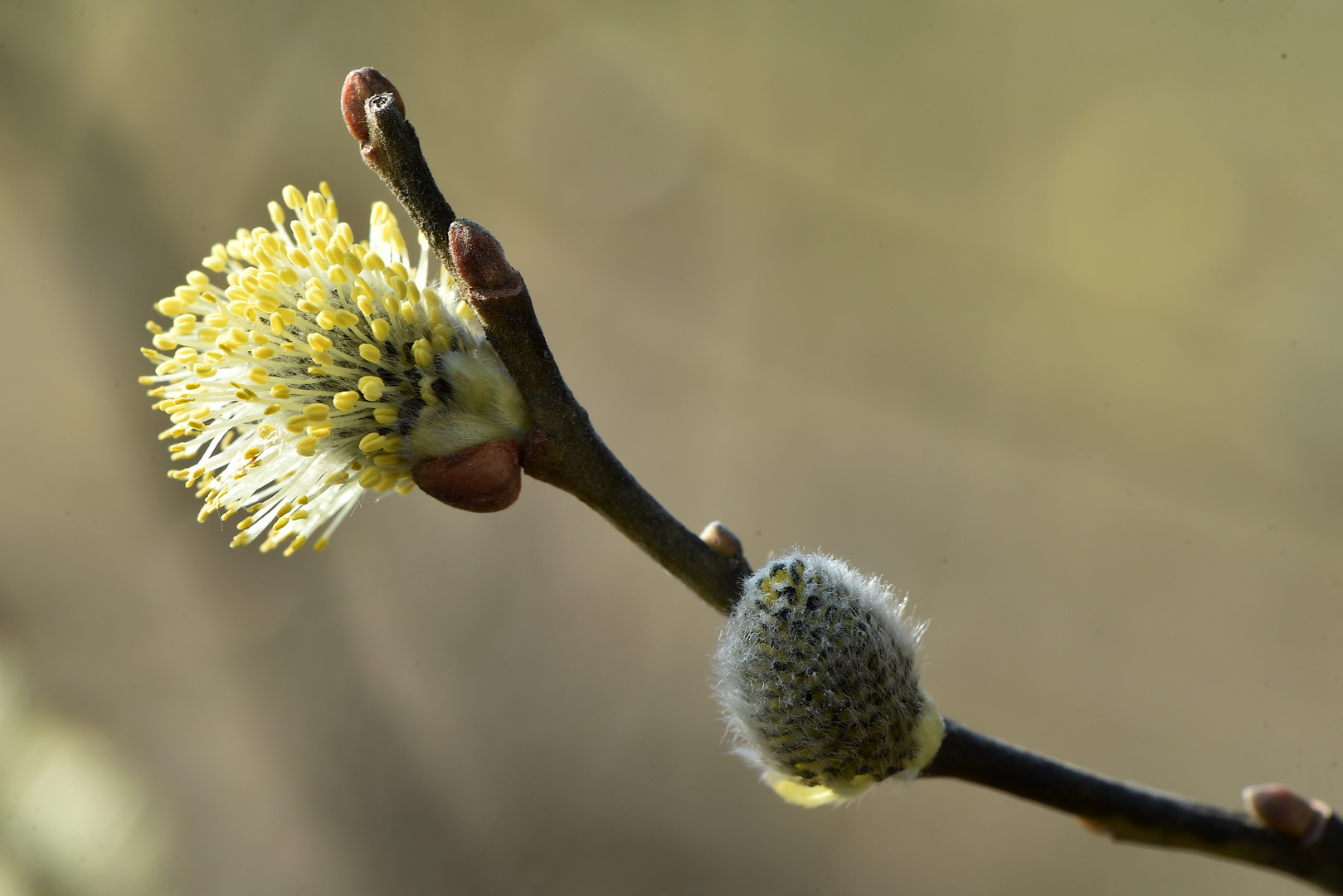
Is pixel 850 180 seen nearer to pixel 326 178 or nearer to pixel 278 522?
pixel 326 178

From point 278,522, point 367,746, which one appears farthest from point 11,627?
point 278,522

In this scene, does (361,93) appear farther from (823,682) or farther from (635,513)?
(823,682)

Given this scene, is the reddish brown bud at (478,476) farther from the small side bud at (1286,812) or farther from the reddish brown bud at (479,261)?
the small side bud at (1286,812)

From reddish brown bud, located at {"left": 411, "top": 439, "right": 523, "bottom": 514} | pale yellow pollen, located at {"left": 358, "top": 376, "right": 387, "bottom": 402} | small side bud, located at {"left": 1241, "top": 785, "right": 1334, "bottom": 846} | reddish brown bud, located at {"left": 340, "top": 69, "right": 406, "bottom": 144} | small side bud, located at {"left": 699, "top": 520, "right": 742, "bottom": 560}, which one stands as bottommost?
small side bud, located at {"left": 1241, "top": 785, "right": 1334, "bottom": 846}

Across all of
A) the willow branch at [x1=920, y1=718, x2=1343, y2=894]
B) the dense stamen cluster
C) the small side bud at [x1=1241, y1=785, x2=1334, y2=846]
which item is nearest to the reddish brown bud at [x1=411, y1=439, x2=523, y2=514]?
the dense stamen cluster

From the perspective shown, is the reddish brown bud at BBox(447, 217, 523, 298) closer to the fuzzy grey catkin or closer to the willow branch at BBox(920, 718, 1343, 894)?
the fuzzy grey catkin

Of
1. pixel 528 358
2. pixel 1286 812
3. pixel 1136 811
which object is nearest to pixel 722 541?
pixel 528 358
